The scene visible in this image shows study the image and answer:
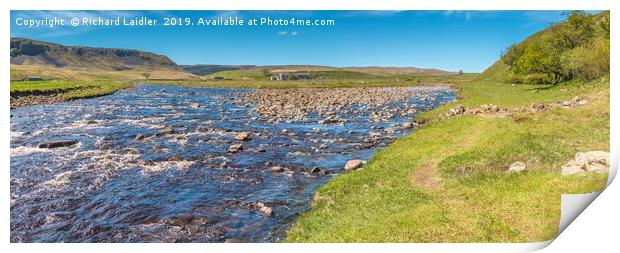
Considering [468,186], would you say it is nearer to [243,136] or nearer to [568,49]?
[243,136]

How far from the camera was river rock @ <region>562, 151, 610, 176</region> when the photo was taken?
14531 millimetres

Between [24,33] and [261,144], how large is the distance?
47.5 feet

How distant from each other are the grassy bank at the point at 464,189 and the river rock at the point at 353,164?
64cm

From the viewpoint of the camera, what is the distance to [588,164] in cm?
1487

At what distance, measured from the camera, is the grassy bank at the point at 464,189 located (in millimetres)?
12188

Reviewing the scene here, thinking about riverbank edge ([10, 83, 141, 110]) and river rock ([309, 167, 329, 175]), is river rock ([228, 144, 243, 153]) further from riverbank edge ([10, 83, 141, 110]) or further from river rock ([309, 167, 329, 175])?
riverbank edge ([10, 83, 141, 110])

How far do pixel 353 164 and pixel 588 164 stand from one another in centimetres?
1042

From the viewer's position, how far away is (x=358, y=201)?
15.6 meters

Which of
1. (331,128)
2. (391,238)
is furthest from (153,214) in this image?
(331,128)

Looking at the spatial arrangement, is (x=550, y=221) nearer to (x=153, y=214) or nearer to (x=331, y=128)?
(x=153, y=214)

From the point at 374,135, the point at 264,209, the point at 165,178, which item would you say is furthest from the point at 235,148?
the point at 264,209

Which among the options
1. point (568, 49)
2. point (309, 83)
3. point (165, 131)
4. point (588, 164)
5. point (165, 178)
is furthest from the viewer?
point (309, 83)

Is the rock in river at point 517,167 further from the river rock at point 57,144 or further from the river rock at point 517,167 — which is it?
the river rock at point 57,144

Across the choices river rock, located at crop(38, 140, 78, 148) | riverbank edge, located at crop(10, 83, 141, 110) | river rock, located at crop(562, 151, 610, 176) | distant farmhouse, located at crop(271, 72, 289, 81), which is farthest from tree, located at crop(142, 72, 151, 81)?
river rock, located at crop(562, 151, 610, 176)
